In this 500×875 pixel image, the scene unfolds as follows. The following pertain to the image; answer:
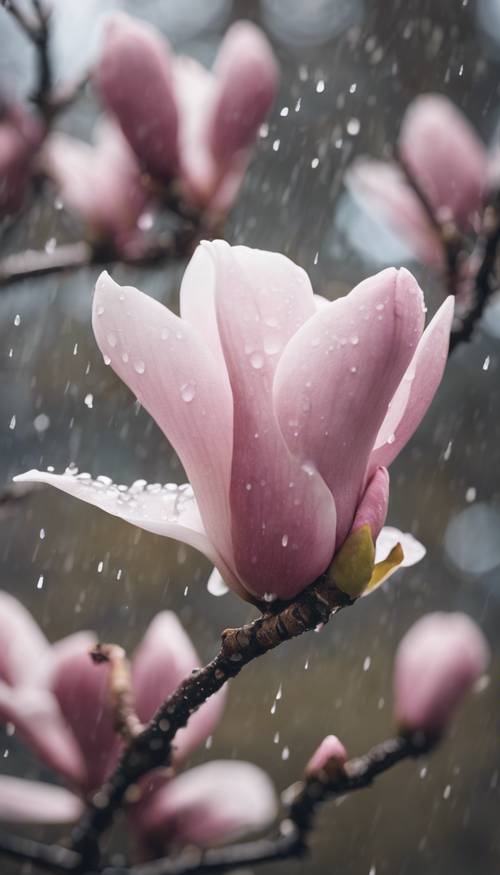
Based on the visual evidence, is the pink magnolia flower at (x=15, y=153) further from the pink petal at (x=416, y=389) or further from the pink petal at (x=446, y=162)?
the pink petal at (x=416, y=389)

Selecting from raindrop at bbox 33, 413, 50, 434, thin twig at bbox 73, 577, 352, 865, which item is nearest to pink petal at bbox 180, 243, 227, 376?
thin twig at bbox 73, 577, 352, 865

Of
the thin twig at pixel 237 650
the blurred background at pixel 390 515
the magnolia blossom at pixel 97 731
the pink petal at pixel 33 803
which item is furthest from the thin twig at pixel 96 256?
the blurred background at pixel 390 515

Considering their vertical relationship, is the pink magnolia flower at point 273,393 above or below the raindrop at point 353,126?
below

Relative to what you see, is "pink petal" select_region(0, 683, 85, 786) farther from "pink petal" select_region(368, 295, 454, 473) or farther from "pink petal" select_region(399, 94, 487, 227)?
"pink petal" select_region(399, 94, 487, 227)

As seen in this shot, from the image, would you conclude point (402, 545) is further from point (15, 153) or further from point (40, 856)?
point (15, 153)

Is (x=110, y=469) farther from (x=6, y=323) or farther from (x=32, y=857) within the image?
(x=32, y=857)

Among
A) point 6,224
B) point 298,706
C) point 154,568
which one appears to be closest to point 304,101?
point 154,568

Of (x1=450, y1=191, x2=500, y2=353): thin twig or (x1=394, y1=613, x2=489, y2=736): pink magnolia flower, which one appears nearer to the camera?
(x1=450, y1=191, x2=500, y2=353): thin twig

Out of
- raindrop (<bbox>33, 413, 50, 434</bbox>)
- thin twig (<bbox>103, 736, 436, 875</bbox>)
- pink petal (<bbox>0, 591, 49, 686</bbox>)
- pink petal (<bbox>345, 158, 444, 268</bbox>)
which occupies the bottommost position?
thin twig (<bbox>103, 736, 436, 875</bbox>)
